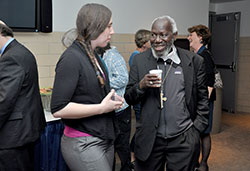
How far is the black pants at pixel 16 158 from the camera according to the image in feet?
6.53

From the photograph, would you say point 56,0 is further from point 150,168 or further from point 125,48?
point 150,168

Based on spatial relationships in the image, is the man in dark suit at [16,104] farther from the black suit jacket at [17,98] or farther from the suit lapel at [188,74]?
the suit lapel at [188,74]

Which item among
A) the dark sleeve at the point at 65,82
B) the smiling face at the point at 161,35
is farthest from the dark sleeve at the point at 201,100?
the dark sleeve at the point at 65,82

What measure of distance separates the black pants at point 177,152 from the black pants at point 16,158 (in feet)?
2.79

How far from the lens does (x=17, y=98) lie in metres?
1.96

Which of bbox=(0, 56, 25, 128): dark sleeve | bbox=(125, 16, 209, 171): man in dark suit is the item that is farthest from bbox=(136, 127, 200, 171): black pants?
bbox=(0, 56, 25, 128): dark sleeve

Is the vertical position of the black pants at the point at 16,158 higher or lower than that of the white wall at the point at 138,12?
lower

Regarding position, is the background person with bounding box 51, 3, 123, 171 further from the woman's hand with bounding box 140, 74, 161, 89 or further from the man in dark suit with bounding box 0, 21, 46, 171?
the man in dark suit with bounding box 0, 21, 46, 171

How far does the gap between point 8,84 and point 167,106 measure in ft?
3.45

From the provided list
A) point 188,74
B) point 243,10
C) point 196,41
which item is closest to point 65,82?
point 188,74

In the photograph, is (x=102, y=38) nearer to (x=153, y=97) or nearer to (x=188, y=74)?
(x=153, y=97)

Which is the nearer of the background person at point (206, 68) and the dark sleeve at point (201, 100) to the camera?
the dark sleeve at point (201, 100)

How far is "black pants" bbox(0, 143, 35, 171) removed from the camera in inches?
78.4

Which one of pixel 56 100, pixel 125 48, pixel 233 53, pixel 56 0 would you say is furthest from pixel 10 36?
pixel 233 53
